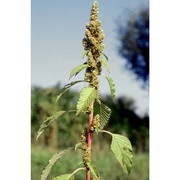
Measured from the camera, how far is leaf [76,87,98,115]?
1.09 meters

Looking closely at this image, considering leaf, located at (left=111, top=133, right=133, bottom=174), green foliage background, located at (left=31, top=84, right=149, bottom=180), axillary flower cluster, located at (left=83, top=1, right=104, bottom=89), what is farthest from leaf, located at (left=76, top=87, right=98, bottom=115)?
green foliage background, located at (left=31, top=84, right=149, bottom=180)

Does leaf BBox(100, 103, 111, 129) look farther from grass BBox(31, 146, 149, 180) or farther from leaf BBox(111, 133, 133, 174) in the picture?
grass BBox(31, 146, 149, 180)

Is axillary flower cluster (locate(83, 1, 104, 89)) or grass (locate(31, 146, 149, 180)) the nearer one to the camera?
axillary flower cluster (locate(83, 1, 104, 89))

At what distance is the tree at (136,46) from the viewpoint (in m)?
1.82

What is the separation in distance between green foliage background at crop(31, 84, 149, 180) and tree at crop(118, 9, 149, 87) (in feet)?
0.44

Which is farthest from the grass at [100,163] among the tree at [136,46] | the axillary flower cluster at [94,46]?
the axillary flower cluster at [94,46]

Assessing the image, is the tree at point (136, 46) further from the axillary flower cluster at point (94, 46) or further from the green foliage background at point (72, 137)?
the axillary flower cluster at point (94, 46)
